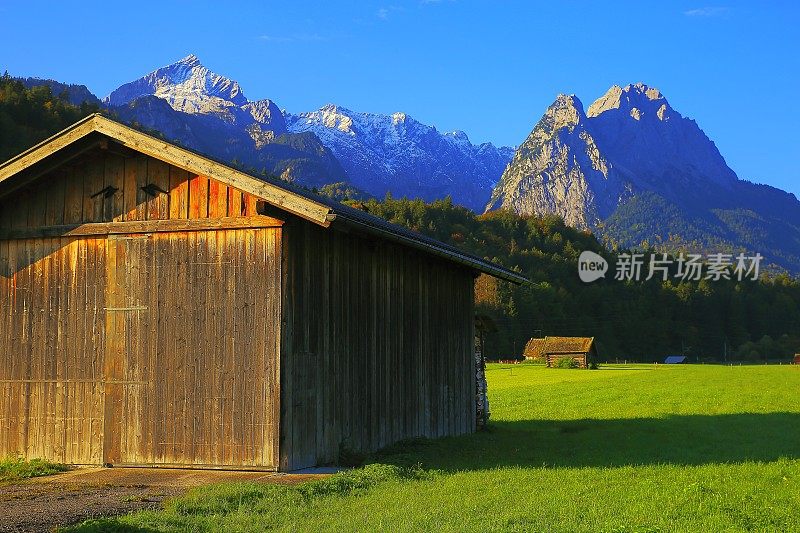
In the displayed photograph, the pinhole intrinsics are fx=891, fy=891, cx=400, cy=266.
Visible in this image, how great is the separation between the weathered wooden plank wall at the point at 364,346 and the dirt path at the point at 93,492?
1668 mm

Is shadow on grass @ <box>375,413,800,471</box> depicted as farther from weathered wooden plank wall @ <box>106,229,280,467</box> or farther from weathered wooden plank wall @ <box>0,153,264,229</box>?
weathered wooden plank wall @ <box>0,153,264,229</box>

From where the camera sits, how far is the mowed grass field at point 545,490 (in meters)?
10.5

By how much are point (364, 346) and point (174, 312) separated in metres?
3.96

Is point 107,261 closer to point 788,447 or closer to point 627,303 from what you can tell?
point 788,447

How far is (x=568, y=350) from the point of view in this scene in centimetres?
10525

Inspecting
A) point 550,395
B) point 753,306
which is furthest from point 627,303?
point 550,395

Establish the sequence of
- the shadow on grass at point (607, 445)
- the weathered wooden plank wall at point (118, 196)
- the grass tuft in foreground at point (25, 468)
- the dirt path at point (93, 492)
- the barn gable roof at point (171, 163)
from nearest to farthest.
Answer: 1. the dirt path at point (93, 492)
2. the barn gable roof at point (171, 163)
3. the grass tuft in foreground at point (25, 468)
4. the weathered wooden plank wall at point (118, 196)
5. the shadow on grass at point (607, 445)

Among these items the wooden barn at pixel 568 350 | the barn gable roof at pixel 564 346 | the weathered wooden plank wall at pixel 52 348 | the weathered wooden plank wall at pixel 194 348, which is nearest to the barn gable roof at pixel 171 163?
the weathered wooden plank wall at pixel 194 348

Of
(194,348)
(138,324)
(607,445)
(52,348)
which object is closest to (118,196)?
(138,324)

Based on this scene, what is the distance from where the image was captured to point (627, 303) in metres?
161

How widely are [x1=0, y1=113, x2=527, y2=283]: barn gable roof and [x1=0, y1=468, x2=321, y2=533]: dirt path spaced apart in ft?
14.2

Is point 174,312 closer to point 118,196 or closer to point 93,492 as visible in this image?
point 118,196

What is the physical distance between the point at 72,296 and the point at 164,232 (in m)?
2.38

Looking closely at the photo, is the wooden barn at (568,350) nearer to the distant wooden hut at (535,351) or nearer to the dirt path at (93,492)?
the distant wooden hut at (535,351)
